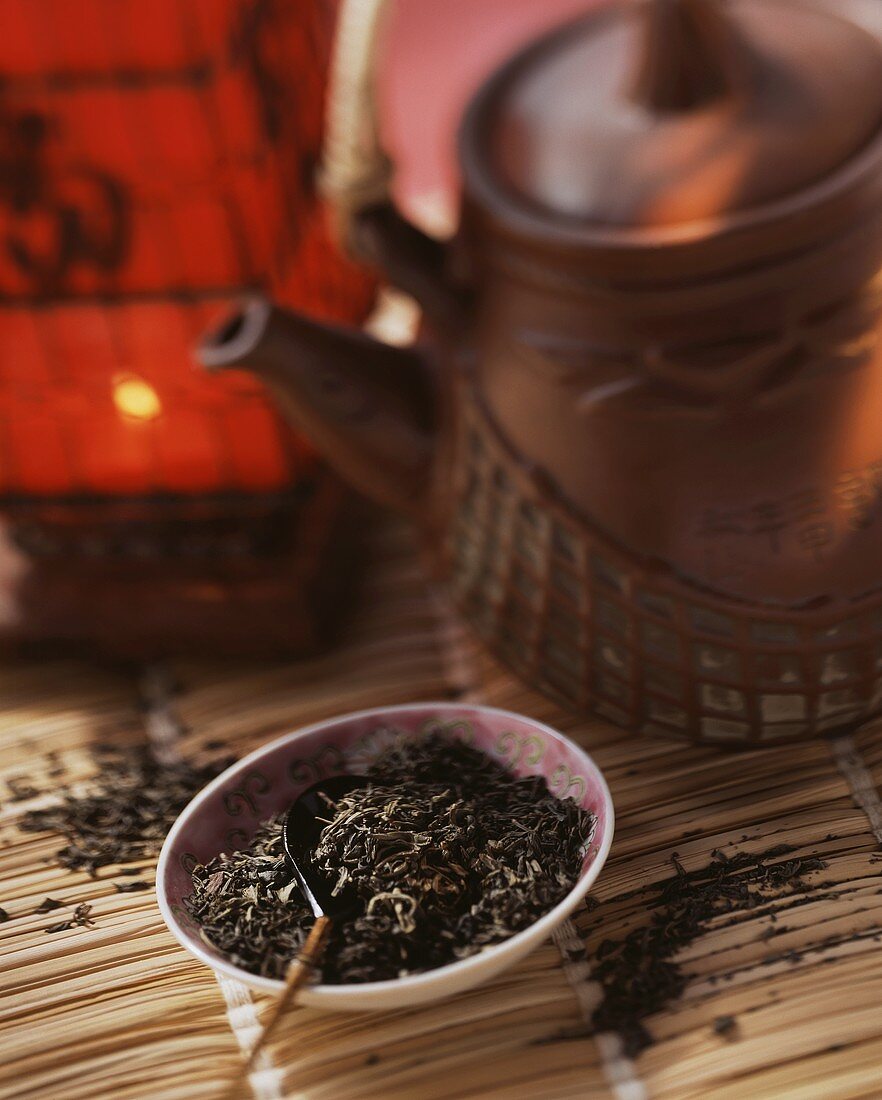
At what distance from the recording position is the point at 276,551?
99cm

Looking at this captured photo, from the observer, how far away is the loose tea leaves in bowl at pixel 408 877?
673mm

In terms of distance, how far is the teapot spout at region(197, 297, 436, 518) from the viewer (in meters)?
0.80

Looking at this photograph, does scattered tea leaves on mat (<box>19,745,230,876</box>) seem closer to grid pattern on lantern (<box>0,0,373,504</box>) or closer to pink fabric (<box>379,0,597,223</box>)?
grid pattern on lantern (<box>0,0,373,504</box>)

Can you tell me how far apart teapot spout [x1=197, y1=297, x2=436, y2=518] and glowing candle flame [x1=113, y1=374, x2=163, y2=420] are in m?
0.15

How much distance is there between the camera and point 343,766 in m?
0.83

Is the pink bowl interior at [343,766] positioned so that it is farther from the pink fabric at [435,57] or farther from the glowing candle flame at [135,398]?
the pink fabric at [435,57]

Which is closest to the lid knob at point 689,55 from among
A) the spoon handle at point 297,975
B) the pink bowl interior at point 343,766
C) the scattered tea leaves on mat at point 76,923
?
the pink bowl interior at point 343,766

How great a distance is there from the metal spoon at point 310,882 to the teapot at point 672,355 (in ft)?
0.56

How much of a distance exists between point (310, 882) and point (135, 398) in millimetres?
434

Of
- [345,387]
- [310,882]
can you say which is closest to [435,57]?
[345,387]

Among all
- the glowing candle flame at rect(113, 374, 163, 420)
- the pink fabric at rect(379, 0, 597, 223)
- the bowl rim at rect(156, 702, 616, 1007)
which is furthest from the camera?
the pink fabric at rect(379, 0, 597, 223)

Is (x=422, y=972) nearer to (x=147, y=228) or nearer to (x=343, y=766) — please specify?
(x=343, y=766)

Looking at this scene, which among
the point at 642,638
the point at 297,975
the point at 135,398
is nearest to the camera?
the point at 297,975

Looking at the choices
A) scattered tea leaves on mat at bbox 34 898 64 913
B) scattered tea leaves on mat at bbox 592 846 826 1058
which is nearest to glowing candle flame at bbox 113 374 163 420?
scattered tea leaves on mat at bbox 34 898 64 913
